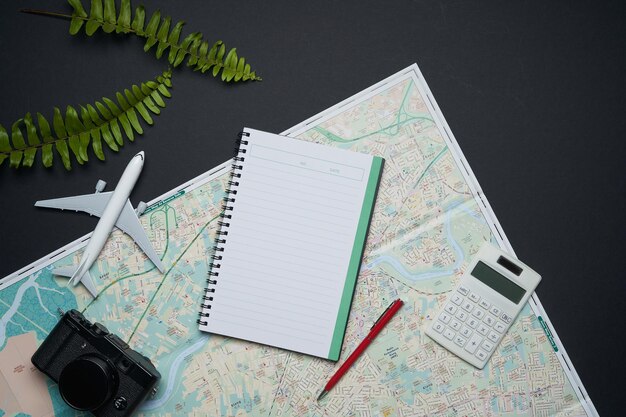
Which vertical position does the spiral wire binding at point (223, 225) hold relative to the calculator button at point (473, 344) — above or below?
above

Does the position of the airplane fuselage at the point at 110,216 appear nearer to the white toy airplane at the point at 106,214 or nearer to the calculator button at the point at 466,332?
the white toy airplane at the point at 106,214

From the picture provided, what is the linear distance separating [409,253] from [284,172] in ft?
1.19

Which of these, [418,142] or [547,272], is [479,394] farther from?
[418,142]

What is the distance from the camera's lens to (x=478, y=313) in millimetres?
1231

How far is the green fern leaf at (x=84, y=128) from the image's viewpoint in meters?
1.22

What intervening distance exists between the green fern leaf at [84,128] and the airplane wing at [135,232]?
147 mm

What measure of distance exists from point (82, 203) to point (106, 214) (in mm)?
74

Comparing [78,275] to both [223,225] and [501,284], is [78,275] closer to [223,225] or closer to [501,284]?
[223,225]

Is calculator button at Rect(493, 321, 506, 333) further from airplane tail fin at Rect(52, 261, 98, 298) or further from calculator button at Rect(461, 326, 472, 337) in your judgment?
airplane tail fin at Rect(52, 261, 98, 298)

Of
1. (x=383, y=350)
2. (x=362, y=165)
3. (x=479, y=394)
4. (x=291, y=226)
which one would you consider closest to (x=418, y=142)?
(x=362, y=165)

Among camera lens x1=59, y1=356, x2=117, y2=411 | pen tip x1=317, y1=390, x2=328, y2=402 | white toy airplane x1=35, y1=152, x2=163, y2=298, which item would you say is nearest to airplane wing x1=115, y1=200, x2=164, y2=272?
white toy airplane x1=35, y1=152, x2=163, y2=298

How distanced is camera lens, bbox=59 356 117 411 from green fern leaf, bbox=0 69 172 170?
1.55 feet

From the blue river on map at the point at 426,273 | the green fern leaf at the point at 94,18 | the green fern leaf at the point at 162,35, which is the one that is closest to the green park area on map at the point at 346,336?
the blue river on map at the point at 426,273

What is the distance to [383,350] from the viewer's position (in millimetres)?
1231
